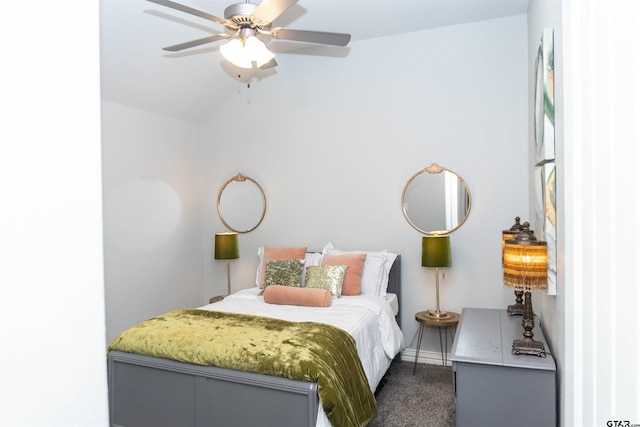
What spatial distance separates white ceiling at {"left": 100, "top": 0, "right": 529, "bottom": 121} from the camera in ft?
10.8

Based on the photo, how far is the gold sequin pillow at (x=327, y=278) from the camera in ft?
11.8

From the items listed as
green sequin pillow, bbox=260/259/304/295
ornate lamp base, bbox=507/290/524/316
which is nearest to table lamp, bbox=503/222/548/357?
ornate lamp base, bbox=507/290/524/316

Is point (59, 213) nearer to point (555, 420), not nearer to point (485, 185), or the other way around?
point (555, 420)

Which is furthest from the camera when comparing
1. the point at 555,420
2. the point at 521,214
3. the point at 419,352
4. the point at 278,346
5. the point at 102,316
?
the point at 419,352

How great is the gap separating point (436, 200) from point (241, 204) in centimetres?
212

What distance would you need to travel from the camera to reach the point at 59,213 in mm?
572

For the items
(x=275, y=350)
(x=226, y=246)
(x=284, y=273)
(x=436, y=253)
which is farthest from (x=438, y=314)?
(x=226, y=246)

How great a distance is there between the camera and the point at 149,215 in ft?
13.9

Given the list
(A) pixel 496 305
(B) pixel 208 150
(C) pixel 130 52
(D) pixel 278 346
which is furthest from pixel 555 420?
(B) pixel 208 150

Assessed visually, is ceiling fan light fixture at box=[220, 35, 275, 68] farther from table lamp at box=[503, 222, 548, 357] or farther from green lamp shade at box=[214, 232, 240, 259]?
green lamp shade at box=[214, 232, 240, 259]

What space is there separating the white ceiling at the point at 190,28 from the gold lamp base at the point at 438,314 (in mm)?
2587

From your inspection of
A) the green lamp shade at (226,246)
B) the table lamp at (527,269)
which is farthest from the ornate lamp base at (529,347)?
Answer: the green lamp shade at (226,246)

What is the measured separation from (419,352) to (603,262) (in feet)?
11.2

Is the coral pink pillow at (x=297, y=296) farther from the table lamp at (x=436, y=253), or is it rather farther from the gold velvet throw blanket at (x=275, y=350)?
the table lamp at (x=436, y=253)
